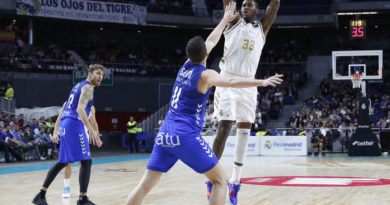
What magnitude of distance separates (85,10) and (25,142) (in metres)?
12.1

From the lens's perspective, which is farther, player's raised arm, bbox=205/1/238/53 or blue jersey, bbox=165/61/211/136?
player's raised arm, bbox=205/1/238/53

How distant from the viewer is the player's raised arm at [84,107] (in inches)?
237

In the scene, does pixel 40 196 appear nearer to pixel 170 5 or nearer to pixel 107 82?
pixel 107 82

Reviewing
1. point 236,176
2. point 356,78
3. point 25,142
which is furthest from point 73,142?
point 356,78

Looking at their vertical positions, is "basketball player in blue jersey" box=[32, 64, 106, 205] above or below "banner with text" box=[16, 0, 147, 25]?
below

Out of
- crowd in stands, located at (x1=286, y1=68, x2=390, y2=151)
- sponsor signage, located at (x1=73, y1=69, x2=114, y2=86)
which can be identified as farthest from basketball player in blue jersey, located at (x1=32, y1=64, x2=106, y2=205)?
sponsor signage, located at (x1=73, y1=69, x2=114, y2=86)

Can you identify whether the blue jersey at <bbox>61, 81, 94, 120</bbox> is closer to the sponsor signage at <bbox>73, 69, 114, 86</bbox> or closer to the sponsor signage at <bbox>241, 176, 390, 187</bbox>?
the sponsor signage at <bbox>241, 176, 390, 187</bbox>

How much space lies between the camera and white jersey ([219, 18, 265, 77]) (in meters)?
5.78

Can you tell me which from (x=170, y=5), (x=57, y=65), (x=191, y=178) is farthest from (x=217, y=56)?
(x=191, y=178)

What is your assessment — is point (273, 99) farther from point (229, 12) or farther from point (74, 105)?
point (229, 12)

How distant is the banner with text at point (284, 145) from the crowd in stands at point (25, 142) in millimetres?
7822

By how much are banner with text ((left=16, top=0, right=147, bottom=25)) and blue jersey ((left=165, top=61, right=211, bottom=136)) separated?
74.1 ft

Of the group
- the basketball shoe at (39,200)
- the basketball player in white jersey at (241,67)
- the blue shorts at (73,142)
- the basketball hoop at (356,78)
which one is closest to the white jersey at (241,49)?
the basketball player in white jersey at (241,67)

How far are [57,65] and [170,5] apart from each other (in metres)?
8.44
